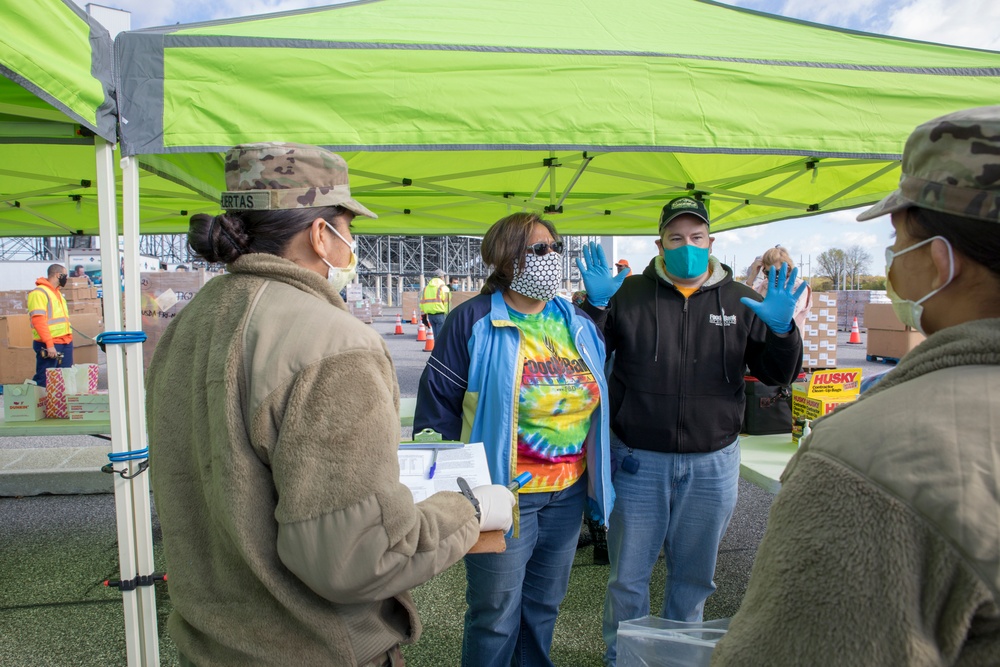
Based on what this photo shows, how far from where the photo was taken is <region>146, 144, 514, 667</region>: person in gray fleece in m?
1.02

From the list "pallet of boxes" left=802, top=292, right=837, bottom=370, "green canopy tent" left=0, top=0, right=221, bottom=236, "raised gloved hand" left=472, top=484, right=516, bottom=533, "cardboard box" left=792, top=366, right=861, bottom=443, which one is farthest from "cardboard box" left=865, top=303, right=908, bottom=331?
"green canopy tent" left=0, top=0, right=221, bottom=236

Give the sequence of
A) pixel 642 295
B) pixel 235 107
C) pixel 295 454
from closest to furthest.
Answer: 1. pixel 295 454
2. pixel 235 107
3. pixel 642 295

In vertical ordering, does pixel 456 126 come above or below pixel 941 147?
above

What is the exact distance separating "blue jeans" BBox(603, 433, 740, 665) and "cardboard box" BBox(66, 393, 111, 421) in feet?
11.1

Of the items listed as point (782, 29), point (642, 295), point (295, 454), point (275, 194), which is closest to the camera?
point (295, 454)

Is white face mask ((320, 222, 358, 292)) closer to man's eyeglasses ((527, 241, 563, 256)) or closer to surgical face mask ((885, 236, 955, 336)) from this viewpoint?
man's eyeglasses ((527, 241, 563, 256))

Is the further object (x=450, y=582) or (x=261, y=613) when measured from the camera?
(x=450, y=582)

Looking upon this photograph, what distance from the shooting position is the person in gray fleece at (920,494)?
620 mm

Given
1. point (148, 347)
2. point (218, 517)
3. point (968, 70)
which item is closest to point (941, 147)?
point (218, 517)

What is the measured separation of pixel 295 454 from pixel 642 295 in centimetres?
183

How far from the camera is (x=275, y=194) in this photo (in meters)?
1.22

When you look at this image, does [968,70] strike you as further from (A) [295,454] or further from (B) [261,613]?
(B) [261,613]

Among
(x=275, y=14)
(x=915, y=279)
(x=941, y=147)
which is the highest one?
(x=275, y=14)

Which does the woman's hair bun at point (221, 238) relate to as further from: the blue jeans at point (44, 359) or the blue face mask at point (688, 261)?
the blue jeans at point (44, 359)
